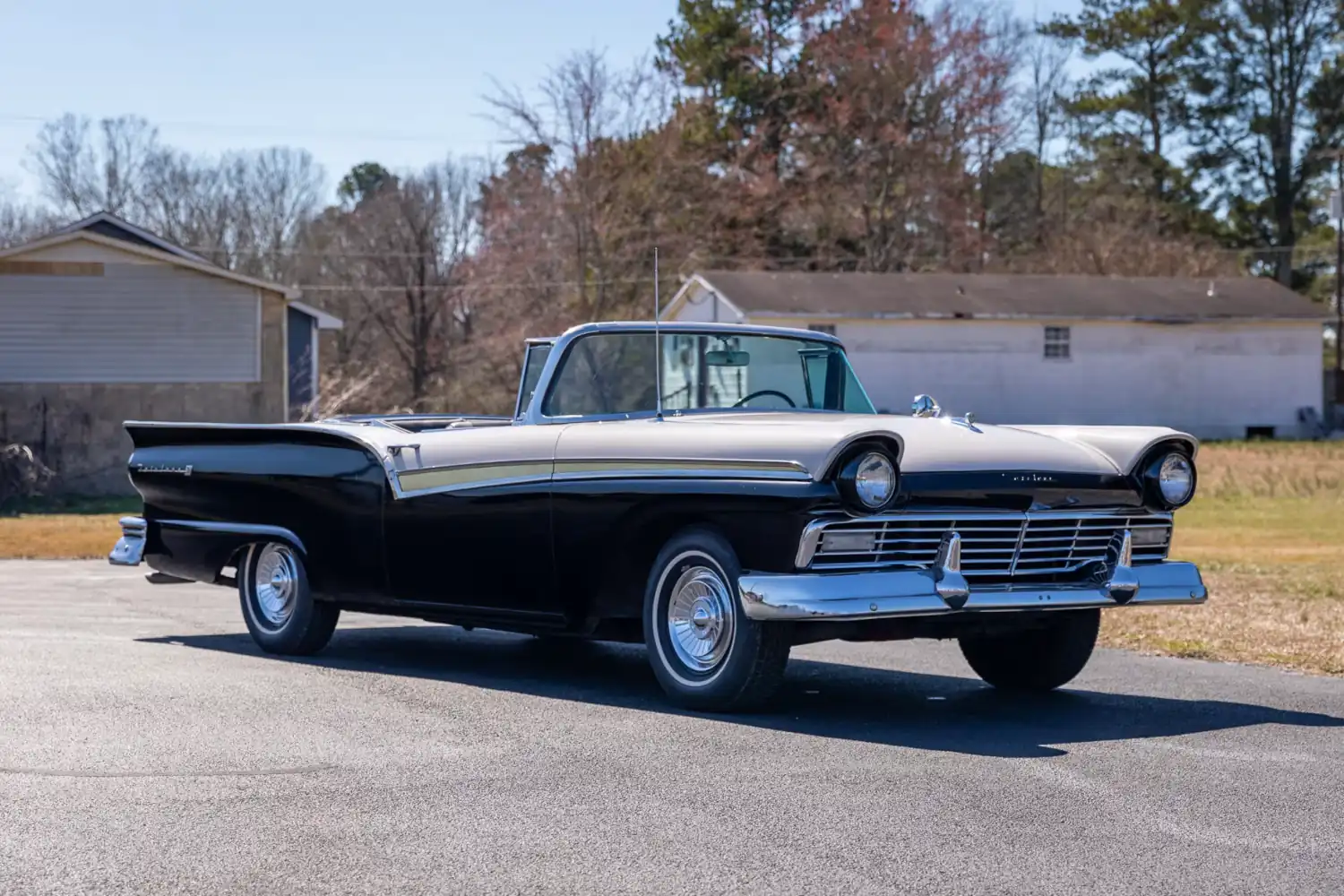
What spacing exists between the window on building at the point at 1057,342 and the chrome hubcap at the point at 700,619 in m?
39.2

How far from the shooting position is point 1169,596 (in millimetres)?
7613

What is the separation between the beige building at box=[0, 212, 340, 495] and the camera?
29.1 meters

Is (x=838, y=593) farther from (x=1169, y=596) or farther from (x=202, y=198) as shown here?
(x=202, y=198)

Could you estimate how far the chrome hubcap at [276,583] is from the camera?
9414 millimetres

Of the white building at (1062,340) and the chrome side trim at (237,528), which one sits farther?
the white building at (1062,340)

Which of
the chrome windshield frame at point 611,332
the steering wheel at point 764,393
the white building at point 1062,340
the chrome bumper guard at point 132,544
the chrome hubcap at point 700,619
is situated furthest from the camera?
the white building at point 1062,340

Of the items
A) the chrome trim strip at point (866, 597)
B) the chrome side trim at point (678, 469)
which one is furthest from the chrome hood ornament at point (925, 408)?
the chrome side trim at point (678, 469)

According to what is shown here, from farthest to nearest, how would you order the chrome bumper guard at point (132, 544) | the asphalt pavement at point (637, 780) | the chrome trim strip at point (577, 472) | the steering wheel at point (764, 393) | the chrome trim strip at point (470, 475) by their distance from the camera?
the chrome bumper guard at point (132, 544)
the steering wheel at point (764, 393)
the chrome trim strip at point (470, 475)
the chrome trim strip at point (577, 472)
the asphalt pavement at point (637, 780)

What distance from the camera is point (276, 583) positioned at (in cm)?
955

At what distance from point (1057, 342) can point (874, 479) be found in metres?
39.8

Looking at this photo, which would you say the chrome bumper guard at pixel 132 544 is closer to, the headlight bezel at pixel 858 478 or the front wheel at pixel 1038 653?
the front wheel at pixel 1038 653

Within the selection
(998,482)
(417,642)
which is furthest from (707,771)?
(417,642)

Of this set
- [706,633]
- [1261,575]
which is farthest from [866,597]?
[1261,575]

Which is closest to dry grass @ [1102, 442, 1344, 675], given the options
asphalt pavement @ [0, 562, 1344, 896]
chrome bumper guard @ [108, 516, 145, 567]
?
asphalt pavement @ [0, 562, 1344, 896]
